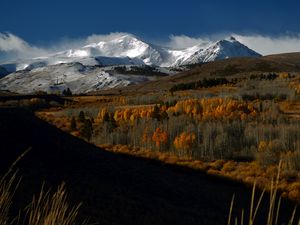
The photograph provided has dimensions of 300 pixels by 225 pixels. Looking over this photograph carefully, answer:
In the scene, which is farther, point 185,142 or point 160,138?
point 160,138

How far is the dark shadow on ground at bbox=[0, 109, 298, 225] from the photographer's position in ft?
34.7

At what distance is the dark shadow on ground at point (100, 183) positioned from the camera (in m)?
10.6

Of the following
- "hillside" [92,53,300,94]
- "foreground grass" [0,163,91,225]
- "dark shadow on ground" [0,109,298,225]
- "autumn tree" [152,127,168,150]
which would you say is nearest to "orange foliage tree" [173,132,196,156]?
"autumn tree" [152,127,168,150]

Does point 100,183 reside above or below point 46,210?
below

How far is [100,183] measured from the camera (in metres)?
12.0

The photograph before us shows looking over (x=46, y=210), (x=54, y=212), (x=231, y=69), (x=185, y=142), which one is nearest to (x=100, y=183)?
(x=46, y=210)

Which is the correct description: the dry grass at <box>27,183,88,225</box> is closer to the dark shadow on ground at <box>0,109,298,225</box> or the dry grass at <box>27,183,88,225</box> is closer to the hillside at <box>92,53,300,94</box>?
the dark shadow on ground at <box>0,109,298,225</box>

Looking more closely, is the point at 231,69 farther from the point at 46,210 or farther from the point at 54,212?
Answer: the point at 54,212

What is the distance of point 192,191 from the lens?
15.5 meters

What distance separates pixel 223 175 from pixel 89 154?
1053 centimetres

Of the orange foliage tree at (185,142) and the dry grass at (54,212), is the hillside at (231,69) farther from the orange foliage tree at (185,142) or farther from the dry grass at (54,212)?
the dry grass at (54,212)

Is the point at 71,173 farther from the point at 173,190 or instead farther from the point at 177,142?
the point at 177,142

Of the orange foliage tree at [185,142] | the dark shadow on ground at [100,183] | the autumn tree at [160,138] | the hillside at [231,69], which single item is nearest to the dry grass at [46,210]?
the dark shadow on ground at [100,183]

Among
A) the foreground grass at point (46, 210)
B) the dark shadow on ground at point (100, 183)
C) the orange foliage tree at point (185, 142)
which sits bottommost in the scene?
the orange foliage tree at point (185, 142)
